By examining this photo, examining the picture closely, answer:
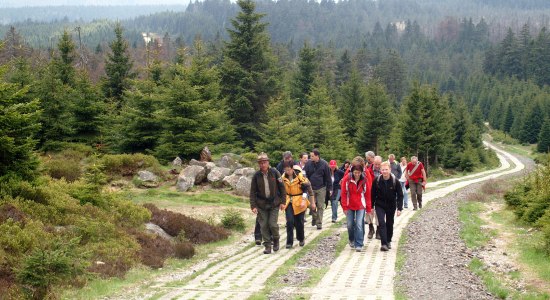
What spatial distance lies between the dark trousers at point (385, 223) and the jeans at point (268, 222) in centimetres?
244

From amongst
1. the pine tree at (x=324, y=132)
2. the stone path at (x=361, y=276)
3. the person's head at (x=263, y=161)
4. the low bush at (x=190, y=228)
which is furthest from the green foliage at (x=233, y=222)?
the pine tree at (x=324, y=132)

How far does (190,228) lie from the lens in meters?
13.6

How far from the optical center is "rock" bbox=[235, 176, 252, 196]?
67.9ft

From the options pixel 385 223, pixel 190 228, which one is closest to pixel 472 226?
pixel 385 223

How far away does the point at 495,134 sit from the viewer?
107m

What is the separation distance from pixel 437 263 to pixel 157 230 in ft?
22.7

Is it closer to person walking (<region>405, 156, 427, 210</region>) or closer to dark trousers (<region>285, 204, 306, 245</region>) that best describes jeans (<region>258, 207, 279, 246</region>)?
dark trousers (<region>285, 204, 306, 245</region>)

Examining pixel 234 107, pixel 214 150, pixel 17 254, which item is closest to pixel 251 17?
pixel 234 107

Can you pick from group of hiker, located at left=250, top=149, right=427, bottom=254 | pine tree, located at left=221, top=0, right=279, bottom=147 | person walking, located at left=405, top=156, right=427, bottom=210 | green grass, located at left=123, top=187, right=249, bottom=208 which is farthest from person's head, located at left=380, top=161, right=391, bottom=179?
pine tree, located at left=221, top=0, right=279, bottom=147

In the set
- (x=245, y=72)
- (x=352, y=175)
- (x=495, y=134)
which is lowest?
(x=495, y=134)

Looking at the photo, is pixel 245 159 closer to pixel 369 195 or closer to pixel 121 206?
pixel 121 206

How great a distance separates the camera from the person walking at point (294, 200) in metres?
12.5

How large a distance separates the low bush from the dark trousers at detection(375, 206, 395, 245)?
430cm

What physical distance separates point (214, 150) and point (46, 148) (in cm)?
857
